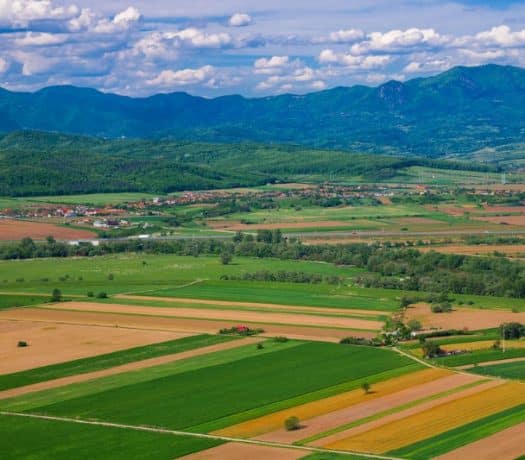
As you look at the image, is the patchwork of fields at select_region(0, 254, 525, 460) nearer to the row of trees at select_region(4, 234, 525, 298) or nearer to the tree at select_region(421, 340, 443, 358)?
the tree at select_region(421, 340, 443, 358)

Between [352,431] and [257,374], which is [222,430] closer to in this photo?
[352,431]

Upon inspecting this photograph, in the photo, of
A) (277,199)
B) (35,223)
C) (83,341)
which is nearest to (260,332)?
(83,341)

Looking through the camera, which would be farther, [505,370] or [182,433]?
[505,370]

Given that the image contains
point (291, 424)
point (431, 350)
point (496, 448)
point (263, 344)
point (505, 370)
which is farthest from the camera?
point (263, 344)

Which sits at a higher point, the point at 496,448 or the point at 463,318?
the point at 463,318

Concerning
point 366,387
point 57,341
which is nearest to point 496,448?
point 366,387

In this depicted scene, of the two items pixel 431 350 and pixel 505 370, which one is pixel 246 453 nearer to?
pixel 505 370

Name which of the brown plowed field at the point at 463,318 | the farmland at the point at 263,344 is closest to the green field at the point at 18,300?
the farmland at the point at 263,344

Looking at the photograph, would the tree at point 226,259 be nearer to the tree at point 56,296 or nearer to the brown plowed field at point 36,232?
Answer: the tree at point 56,296
